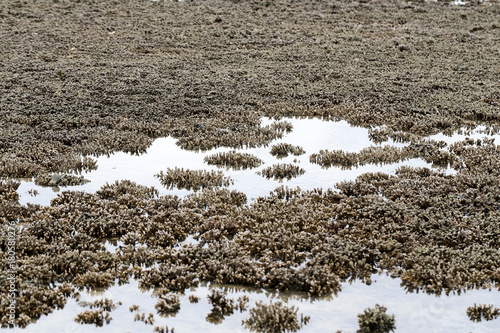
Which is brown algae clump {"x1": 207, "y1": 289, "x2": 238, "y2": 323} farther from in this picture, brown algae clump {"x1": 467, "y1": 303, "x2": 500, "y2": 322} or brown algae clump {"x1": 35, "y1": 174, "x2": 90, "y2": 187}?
brown algae clump {"x1": 35, "y1": 174, "x2": 90, "y2": 187}

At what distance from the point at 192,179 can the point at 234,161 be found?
2.01m

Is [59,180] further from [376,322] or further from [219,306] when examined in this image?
[376,322]

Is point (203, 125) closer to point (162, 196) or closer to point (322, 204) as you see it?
point (162, 196)

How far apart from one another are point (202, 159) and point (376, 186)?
202 inches

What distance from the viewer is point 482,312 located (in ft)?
20.2

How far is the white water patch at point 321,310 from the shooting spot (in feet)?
19.6

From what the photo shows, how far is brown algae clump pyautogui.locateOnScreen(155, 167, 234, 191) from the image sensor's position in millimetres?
10859

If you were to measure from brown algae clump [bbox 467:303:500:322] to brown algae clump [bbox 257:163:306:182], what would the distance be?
597 centimetres

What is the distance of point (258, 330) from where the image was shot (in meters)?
5.86

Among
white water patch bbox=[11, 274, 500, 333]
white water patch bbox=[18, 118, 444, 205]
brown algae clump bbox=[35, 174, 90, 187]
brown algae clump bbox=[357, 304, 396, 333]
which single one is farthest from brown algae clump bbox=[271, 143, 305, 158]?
brown algae clump bbox=[357, 304, 396, 333]

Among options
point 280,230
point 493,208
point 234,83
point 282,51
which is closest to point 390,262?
point 280,230

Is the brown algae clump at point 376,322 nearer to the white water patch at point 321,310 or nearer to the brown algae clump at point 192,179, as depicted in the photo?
the white water patch at point 321,310

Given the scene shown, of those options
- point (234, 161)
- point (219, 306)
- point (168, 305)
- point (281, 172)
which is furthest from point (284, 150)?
point (168, 305)

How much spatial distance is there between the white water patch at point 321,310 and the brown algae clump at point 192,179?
412 cm
